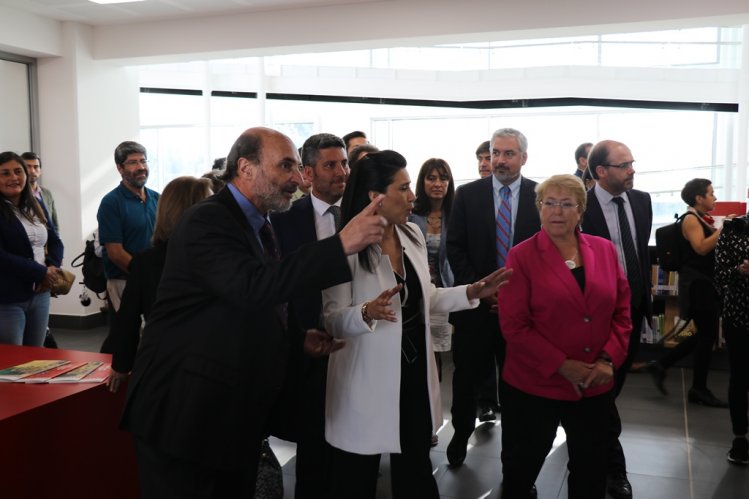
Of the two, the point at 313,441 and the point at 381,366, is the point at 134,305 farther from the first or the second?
the point at 381,366

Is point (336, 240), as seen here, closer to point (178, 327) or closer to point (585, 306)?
point (178, 327)

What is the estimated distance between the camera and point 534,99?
1099cm

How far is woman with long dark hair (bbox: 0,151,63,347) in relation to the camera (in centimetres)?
404

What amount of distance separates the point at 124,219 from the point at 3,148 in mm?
3582

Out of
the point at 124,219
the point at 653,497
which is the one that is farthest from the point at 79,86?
the point at 653,497

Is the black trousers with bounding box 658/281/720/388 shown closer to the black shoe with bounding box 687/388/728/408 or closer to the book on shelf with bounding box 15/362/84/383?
the black shoe with bounding box 687/388/728/408

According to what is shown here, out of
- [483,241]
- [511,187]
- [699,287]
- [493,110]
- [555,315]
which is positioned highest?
[493,110]

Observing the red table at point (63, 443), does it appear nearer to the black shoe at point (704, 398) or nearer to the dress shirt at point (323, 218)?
the dress shirt at point (323, 218)

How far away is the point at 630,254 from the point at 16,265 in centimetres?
360

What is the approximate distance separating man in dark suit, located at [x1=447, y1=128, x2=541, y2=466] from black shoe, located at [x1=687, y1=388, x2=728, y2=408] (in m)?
2.17

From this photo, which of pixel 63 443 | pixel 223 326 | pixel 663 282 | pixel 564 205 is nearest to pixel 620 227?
pixel 564 205

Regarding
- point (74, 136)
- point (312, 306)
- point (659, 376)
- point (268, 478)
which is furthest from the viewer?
point (74, 136)

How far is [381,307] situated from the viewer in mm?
2236

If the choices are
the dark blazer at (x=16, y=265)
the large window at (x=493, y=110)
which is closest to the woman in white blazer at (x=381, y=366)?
the dark blazer at (x=16, y=265)
